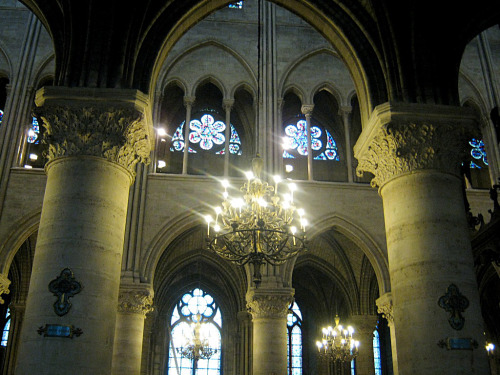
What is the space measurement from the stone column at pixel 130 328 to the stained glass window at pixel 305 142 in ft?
24.2

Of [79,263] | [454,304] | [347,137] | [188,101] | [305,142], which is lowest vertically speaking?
[454,304]

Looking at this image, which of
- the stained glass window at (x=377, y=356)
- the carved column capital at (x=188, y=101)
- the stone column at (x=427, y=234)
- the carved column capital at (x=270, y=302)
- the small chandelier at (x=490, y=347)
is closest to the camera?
the stone column at (x=427, y=234)

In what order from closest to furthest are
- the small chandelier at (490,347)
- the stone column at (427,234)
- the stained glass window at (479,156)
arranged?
the stone column at (427,234) → the small chandelier at (490,347) → the stained glass window at (479,156)

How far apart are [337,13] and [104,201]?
505cm

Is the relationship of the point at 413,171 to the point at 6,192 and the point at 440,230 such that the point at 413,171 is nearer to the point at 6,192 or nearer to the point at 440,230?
the point at 440,230

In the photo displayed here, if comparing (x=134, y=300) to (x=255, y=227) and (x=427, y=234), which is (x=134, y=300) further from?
(x=427, y=234)

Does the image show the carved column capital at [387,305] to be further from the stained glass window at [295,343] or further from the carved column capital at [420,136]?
the carved column capital at [420,136]

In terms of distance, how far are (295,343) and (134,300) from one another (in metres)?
10.9

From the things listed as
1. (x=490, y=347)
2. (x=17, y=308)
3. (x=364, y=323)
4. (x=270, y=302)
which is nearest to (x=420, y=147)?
(x=270, y=302)

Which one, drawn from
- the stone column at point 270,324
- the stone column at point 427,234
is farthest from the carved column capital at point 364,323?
the stone column at point 427,234

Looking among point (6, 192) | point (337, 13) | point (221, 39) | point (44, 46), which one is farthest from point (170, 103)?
point (337, 13)

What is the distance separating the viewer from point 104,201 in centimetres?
756

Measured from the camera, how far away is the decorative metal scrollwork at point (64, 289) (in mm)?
6805

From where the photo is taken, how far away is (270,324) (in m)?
15.3
